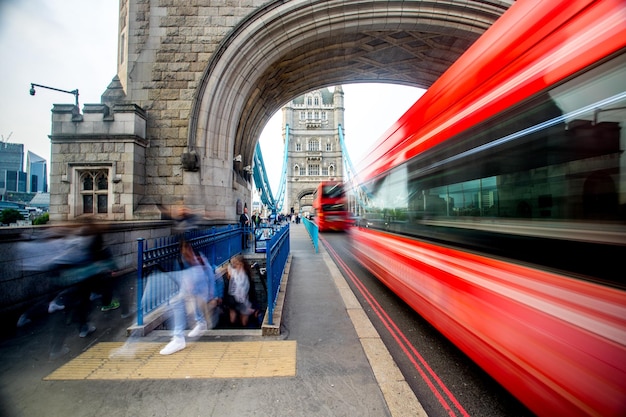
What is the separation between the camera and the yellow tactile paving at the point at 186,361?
243 centimetres

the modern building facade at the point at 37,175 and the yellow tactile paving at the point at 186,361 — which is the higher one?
the modern building facade at the point at 37,175

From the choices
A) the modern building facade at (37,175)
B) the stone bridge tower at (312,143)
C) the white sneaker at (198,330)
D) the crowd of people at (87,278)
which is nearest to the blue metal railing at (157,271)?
the crowd of people at (87,278)

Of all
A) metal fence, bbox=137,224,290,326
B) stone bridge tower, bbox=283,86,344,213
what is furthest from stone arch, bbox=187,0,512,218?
stone bridge tower, bbox=283,86,344,213

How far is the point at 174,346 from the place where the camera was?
2861 mm

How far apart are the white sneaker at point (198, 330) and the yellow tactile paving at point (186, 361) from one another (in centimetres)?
20

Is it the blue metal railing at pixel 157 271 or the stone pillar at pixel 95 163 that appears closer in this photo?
the blue metal railing at pixel 157 271

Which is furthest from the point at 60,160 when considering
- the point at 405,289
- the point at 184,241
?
the point at 405,289

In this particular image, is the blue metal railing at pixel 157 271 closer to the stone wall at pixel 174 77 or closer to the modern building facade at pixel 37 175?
the stone wall at pixel 174 77

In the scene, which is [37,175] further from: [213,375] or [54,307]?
[213,375]

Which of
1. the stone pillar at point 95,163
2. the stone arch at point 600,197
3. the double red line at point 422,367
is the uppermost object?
the stone pillar at point 95,163

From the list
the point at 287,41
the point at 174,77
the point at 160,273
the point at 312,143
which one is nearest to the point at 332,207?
the point at 287,41

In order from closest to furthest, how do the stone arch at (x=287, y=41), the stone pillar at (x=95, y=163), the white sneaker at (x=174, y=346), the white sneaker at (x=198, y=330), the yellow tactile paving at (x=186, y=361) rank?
the yellow tactile paving at (x=186, y=361) < the white sneaker at (x=174, y=346) < the white sneaker at (x=198, y=330) < the stone pillar at (x=95, y=163) < the stone arch at (x=287, y=41)

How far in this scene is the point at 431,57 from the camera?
13102mm

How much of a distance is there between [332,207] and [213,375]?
15.7 metres
